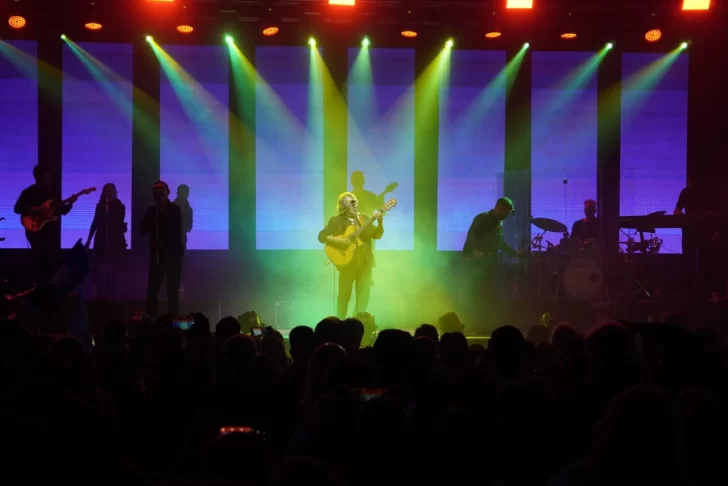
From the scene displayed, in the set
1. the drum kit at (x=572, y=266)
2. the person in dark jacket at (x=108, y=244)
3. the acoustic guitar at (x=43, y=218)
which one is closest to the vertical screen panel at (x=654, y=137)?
the drum kit at (x=572, y=266)

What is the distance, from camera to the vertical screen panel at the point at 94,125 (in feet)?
39.3

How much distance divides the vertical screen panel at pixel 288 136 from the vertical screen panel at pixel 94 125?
7.70ft

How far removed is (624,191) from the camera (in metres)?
12.3

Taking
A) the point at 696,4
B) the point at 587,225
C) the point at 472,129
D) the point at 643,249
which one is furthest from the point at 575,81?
the point at 643,249

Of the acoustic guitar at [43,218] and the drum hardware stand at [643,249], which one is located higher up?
the acoustic guitar at [43,218]

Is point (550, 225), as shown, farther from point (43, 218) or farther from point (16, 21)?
point (16, 21)

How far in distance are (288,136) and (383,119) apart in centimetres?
178

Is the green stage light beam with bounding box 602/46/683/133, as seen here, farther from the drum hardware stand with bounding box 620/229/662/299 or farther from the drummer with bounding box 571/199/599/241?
the drum hardware stand with bounding box 620/229/662/299

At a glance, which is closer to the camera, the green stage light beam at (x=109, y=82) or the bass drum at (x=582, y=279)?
the bass drum at (x=582, y=279)

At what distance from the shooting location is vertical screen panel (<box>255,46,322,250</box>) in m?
12.3

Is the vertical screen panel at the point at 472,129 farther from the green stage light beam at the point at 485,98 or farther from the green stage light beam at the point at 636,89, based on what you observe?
the green stage light beam at the point at 636,89

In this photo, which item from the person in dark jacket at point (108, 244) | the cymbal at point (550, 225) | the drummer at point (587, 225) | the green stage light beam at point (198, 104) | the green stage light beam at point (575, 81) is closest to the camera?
the person in dark jacket at point (108, 244)

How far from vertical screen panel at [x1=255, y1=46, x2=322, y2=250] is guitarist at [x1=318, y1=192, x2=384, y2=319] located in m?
3.55

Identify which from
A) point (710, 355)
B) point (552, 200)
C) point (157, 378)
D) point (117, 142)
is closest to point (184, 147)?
point (117, 142)
